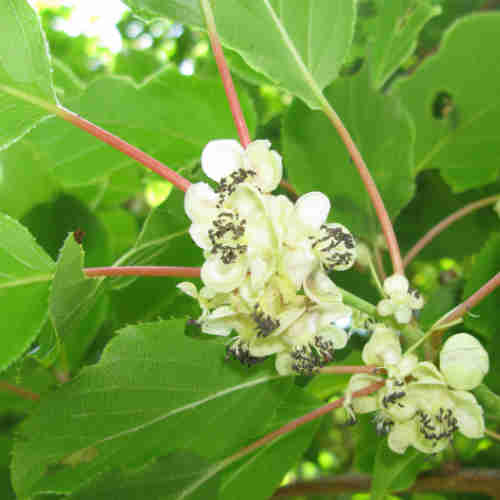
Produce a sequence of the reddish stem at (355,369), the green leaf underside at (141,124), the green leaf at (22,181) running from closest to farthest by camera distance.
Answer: the reddish stem at (355,369)
the green leaf underside at (141,124)
the green leaf at (22,181)

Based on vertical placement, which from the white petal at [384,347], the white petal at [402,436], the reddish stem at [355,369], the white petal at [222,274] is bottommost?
the white petal at [402,436]

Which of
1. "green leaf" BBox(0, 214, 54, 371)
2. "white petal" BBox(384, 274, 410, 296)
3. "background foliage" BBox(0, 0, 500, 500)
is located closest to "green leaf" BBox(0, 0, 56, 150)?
"background foliage" BBox(0, 0, 500, 500)

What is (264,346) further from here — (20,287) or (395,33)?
(395,33)

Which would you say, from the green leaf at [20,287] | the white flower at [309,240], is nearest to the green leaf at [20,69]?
the green leaf at [20,287]

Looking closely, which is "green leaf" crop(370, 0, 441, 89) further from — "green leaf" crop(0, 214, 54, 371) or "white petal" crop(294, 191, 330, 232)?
"green leaf" crop(0, 214, 54, 371)

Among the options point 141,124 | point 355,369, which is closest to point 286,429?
point 355,369

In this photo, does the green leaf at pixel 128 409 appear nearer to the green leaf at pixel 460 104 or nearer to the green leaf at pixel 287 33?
the green leaf at pixel 287 33
